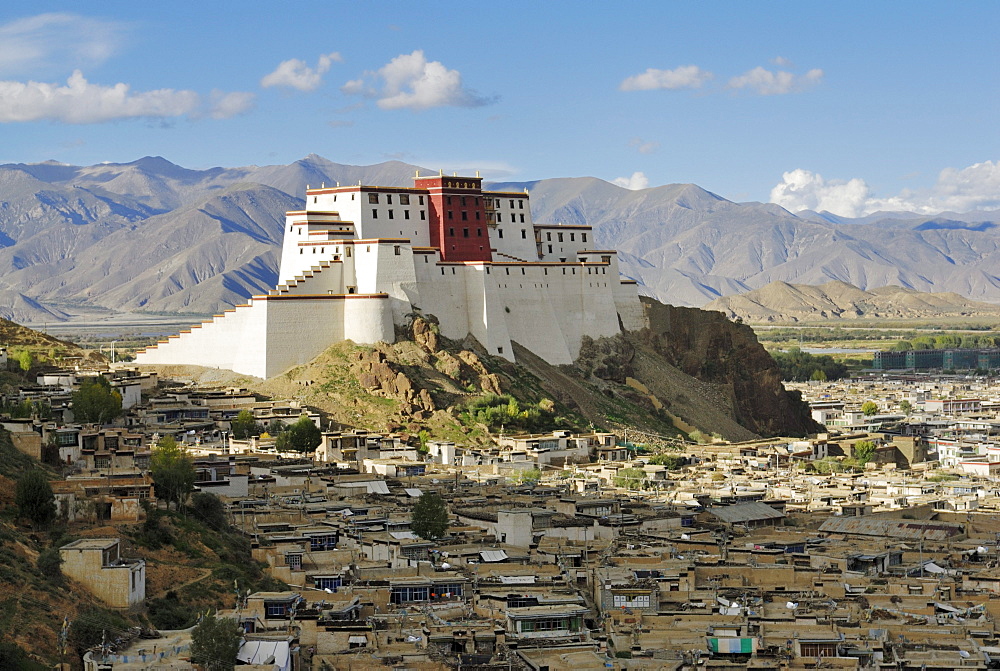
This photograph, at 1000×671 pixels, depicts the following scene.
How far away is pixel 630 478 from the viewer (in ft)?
200

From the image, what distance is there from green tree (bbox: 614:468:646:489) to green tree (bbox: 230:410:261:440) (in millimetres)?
13779

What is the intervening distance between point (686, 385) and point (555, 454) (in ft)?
71.4

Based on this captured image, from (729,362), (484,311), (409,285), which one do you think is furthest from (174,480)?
(729,362)

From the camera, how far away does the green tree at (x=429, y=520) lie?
141ft

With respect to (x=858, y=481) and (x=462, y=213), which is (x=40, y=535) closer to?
(x=858, y=481)

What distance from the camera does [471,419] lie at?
6981cm

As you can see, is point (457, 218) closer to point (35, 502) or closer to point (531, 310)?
point (531, 310)

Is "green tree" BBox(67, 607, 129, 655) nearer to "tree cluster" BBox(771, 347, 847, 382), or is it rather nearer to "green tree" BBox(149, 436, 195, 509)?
"green tree" BBox(149, 436, 195, 509)

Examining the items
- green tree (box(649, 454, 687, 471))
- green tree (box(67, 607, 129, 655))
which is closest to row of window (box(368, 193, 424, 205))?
green tree (box(649, 454, 687, 471))

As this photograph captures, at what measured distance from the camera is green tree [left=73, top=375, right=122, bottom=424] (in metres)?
59.1

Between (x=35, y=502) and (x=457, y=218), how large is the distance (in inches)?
1821

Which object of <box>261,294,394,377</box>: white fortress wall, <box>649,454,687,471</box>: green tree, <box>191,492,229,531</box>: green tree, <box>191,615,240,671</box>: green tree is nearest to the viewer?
<box>191,615,240,671</box>: green tree

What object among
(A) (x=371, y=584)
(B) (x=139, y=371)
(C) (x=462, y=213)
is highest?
(C) (x=462, y=213)

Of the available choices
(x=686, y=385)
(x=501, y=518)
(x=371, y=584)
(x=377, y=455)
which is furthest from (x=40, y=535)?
(x=686, y=385)
